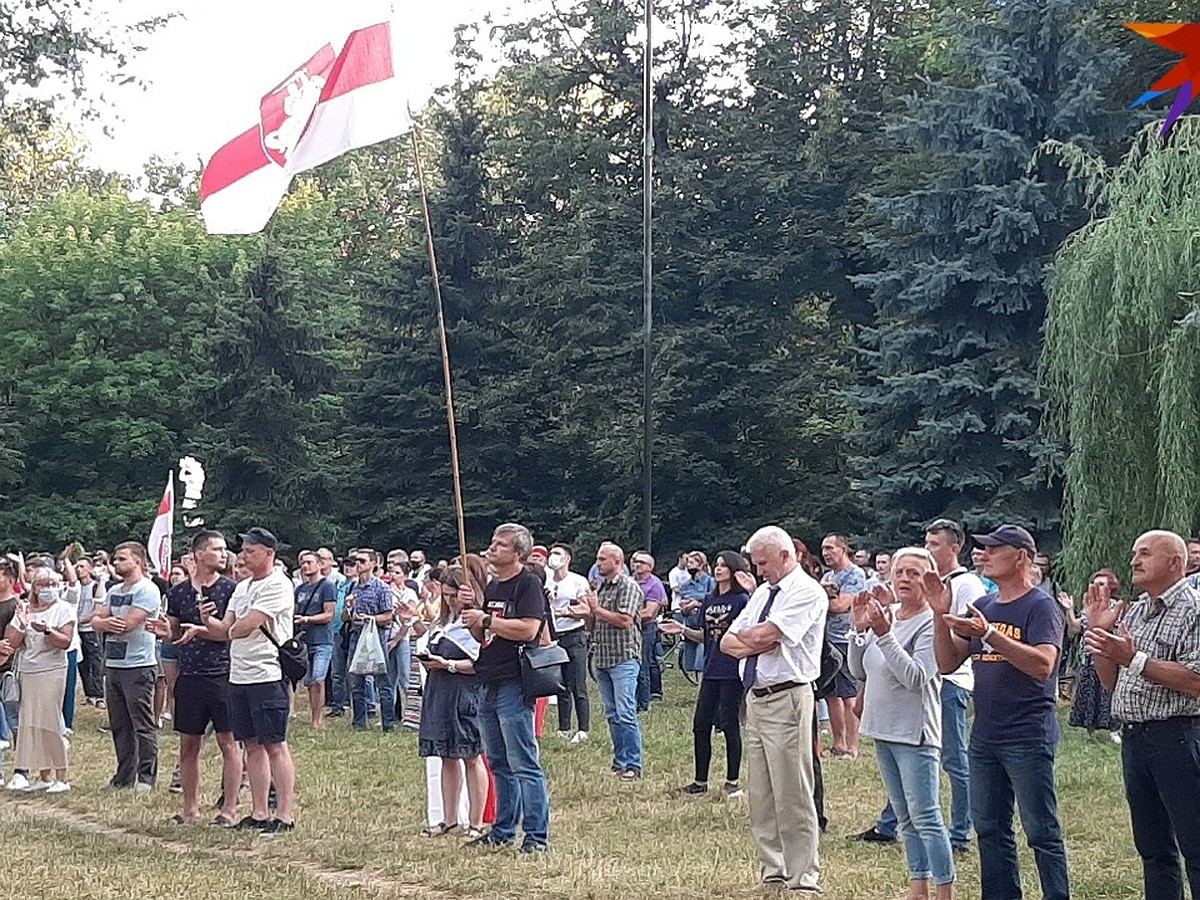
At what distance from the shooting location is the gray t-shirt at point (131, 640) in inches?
492

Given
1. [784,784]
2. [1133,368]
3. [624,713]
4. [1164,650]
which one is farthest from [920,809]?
[1133,368]

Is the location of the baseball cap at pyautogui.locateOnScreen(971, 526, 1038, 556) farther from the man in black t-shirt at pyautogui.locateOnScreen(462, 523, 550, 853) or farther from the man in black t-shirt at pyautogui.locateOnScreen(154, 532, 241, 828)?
the man in black t-shirt at pyautogui.locateOnScreen(154, 532, 241, 828)

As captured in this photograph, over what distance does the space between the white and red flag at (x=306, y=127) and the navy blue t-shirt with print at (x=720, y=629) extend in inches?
169

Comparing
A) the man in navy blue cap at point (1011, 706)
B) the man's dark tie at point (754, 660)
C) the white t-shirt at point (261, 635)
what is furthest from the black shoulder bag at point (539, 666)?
the man in navy blue cap at point (1011, 706)

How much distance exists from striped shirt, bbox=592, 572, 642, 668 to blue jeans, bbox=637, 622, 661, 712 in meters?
4.79

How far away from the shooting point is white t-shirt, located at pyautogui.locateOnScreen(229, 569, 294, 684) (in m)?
10.3

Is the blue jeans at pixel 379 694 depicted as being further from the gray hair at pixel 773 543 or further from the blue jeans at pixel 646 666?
the gray hair at pixel 773 543

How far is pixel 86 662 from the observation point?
19.9 meters

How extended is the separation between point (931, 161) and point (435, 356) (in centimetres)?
1120

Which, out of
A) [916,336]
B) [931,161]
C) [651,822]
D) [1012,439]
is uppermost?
[931,161]

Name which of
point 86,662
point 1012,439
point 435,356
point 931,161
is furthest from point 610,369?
point 86,662

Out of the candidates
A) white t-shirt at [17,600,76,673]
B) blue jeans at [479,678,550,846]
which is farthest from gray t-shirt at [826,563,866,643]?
white t-shirt at [17,600,76,673]

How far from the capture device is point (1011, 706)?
6.94 metres

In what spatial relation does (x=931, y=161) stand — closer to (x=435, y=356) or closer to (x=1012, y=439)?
(x=1012, y=439)
